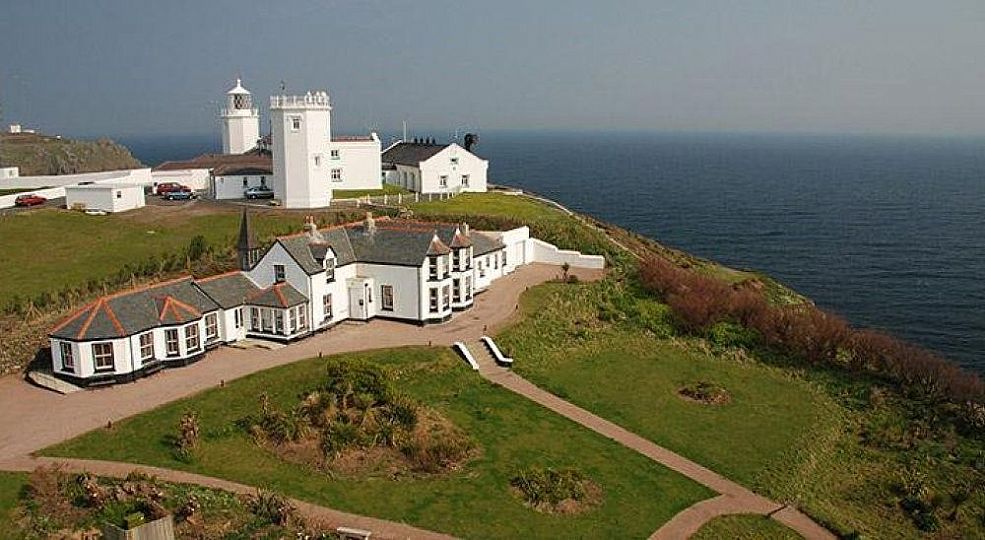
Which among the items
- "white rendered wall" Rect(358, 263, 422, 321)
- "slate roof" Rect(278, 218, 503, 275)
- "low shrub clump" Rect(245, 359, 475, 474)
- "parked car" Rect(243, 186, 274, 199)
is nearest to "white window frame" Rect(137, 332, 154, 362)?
"low shrub clump" Rect(245, 359, 475, 474)

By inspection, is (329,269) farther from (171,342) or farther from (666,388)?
(666,388)

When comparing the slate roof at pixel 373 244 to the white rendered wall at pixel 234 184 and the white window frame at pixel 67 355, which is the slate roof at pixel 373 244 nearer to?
the white window frame at pixel 67 355

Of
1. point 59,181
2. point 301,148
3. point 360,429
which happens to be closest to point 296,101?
point 301,148

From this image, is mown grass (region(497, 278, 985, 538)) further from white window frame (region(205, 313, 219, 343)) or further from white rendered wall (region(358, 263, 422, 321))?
white window frame (region(205, 313, 219, 343))

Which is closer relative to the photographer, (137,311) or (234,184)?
(137,311)

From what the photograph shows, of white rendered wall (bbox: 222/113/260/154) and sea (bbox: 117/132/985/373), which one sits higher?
white rendered wall (bbox: 222/113/260/154)

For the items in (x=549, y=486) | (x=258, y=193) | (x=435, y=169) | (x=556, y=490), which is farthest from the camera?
(x=435, y=169)
